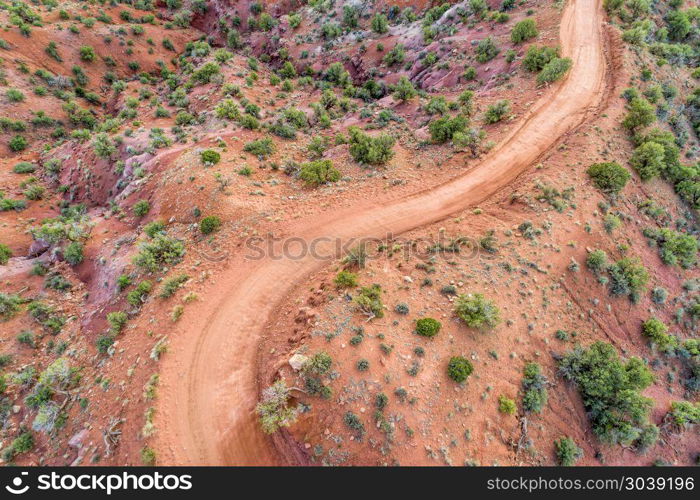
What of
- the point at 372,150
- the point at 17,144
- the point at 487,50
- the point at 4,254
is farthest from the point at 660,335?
the point at 17,144

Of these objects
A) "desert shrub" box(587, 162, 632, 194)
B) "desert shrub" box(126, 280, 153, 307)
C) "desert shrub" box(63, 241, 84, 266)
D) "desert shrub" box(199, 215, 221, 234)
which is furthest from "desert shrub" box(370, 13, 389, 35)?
"desert shrub" box(126, 280, 153, 307)

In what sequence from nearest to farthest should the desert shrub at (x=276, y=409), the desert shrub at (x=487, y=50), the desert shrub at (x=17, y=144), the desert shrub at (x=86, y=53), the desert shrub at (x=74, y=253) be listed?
the desert shrub at (x=276, y=409) < the desert shrub at (x=74, y=253) < the desert shrub at (x=487, y=50) < the desert shrub at (x=17, y=144) < the desert shrub at (x=86, y=53)

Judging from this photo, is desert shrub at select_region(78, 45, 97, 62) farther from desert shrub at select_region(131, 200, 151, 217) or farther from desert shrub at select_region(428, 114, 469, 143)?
desert shrub at select_region(428, 114, 469, 143)

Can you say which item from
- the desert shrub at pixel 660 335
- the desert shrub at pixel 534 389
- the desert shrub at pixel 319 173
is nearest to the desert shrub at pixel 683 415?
the desert shrub at pixel 660 335

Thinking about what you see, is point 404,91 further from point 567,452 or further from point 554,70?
point 567,452

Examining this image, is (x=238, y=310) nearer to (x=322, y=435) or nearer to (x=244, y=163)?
(x=322, y=435)

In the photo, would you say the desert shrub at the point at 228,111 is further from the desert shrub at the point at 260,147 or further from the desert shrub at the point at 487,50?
the desert shrub at the point at 487,50
